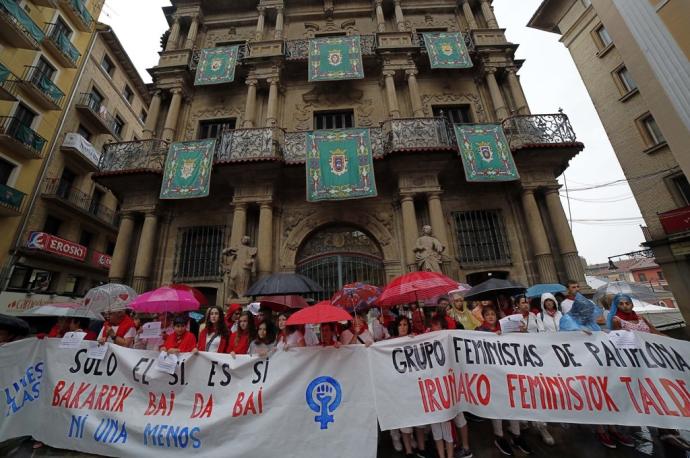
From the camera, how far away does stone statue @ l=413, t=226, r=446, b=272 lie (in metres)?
8.43

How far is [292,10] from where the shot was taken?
14680 mm

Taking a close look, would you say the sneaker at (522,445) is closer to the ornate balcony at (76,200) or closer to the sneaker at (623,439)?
the sneaker at (623,439)

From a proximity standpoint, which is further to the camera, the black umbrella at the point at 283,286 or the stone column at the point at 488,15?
the stone column at the point at 488,15

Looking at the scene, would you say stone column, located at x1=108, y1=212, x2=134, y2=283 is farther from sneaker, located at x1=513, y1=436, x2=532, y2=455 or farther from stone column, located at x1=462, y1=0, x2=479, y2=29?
stone column, located at x1=462, y1=0, x2=479, y2=29

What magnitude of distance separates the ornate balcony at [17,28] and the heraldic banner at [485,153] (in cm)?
2086

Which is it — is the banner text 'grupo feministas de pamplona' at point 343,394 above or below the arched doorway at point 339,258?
below

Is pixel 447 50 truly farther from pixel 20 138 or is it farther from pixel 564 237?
pixel 20 138

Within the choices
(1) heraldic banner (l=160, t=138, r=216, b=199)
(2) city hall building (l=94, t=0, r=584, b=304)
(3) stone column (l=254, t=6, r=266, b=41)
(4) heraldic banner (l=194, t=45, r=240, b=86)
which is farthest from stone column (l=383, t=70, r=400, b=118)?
(1) heraldic banner (l=160, t=138, r=216, b=199)

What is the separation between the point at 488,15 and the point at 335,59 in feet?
26.5

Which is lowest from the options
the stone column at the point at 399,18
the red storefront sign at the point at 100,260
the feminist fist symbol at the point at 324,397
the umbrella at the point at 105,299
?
the feminist fist symbol at the point at 324,397

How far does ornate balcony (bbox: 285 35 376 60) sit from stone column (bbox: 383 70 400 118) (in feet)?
4.86

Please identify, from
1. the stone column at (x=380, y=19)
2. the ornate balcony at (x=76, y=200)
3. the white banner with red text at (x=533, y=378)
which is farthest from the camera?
the ornate balcony at (x=76, y=200)

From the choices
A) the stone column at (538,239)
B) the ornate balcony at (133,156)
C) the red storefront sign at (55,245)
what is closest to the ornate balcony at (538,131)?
the stone column at (538,239)

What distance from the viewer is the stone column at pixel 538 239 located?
9.30 m
